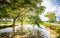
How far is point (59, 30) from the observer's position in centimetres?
195

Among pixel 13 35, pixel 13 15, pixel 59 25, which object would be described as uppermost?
pixel 13 15

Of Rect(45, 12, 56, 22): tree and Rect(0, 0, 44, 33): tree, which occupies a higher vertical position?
Rect(0, 0, 44, 33): tree

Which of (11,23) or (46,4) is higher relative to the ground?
(46,4)

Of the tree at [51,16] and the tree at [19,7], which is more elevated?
the tree at [19,7]

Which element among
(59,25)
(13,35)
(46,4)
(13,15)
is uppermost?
(46,4)

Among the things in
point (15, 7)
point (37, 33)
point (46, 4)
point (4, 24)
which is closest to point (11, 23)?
point (4, 24)

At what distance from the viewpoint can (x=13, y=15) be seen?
6.55 ft

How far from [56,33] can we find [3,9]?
0.74m

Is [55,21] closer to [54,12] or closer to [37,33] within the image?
[54,12]

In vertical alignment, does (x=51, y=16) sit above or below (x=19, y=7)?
below

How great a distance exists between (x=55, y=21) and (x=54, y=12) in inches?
4.5

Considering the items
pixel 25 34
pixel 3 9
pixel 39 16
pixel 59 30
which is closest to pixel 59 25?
pixel 59 30

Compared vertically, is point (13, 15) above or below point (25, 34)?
above

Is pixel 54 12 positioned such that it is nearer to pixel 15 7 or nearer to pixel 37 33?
pixel 37 33
